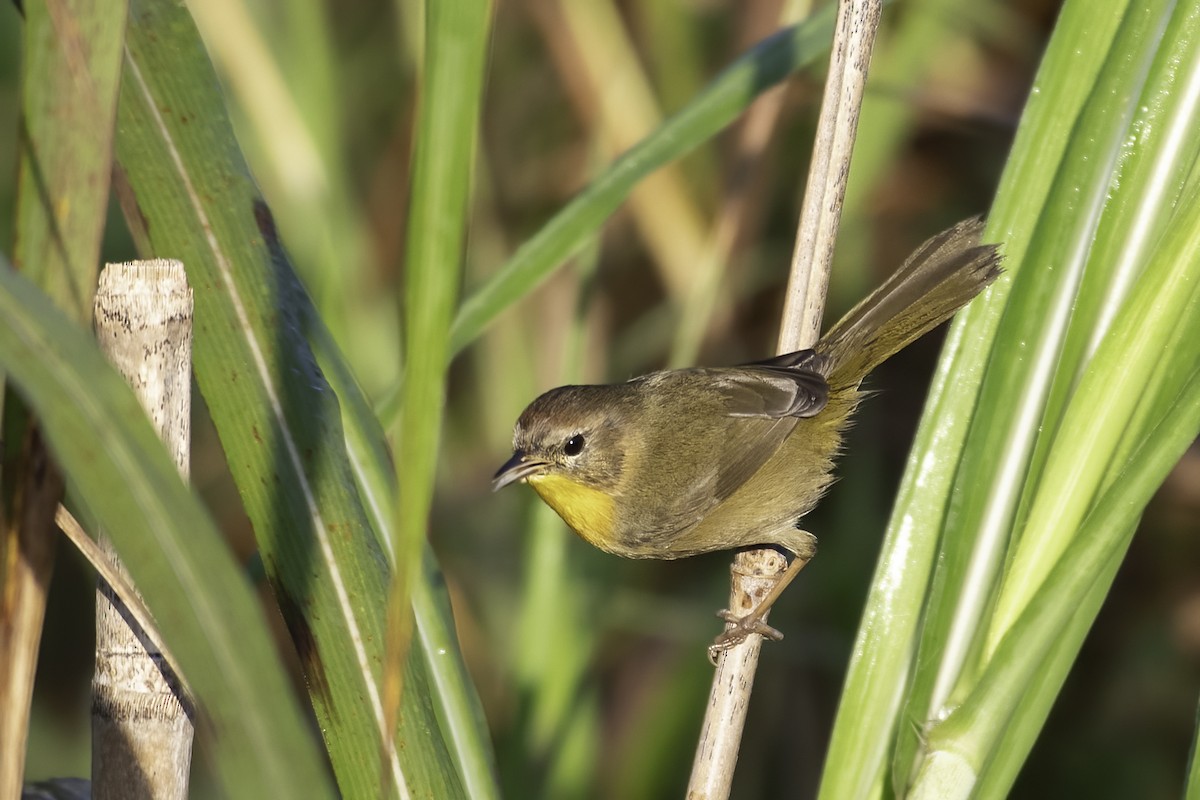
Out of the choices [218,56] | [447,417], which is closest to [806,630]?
[447,417]

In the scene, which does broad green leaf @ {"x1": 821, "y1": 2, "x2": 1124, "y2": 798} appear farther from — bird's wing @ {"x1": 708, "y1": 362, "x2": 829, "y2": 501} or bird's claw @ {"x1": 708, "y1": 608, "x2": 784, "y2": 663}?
bird's wing @ {"x1": 708, "y1": 362, "x2": 829, "y2": 501}

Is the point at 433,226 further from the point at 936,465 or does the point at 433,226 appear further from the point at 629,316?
the point at 629,316

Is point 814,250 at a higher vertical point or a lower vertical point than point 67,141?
higher

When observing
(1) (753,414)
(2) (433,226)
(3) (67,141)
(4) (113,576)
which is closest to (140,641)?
(4) (113,576)

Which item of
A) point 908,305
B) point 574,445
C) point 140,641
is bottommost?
point 140,641

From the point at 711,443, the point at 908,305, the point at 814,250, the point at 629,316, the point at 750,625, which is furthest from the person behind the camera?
the point at 629,316

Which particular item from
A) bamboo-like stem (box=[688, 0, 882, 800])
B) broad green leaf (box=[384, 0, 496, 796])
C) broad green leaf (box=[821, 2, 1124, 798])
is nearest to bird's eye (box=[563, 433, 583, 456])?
bamboo-like stem (box=[688, 0, 882, 800])
